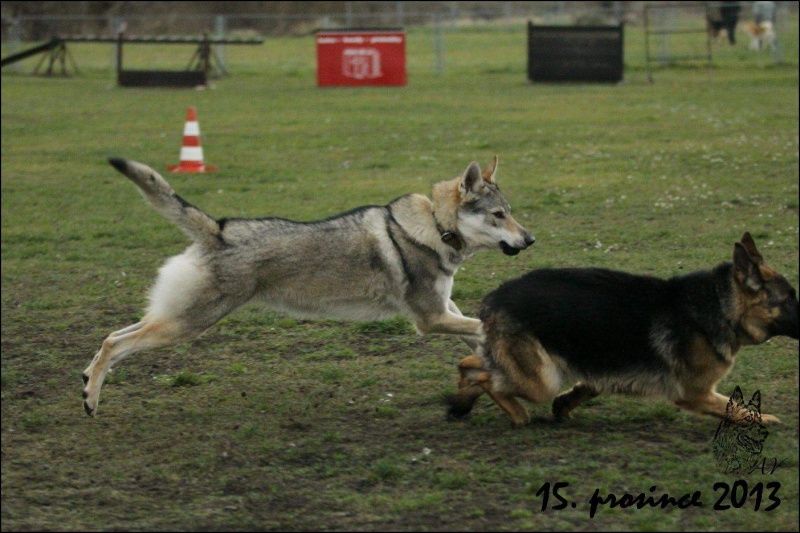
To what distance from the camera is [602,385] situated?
17.6 feet

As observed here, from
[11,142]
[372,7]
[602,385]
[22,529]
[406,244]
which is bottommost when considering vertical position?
[22,529]

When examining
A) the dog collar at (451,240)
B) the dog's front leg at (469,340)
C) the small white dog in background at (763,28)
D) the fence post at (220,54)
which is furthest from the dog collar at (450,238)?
the small white dog in background at (763,28)

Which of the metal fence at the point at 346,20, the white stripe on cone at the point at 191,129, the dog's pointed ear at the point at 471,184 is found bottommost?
the dog's pointed ear at the point at 471,184

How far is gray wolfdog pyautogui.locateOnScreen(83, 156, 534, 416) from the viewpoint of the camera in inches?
238

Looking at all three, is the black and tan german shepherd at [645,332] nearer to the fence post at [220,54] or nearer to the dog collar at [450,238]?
the dog collar at [450,238]

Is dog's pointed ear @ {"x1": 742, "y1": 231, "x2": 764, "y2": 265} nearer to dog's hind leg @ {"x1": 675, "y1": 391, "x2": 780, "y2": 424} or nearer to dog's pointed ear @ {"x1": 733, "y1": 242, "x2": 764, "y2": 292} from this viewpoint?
dog's pointed ear @ {"x1": 733, "y1": 242, "x2": 764, "y2": 292}

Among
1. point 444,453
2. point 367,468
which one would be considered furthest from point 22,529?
point 444,453

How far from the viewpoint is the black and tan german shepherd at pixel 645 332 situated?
526 cm

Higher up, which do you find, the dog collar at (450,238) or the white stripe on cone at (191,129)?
the white stripe on cone at (191,129)

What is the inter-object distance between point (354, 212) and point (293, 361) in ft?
3.75

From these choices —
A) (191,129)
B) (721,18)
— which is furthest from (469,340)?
(721,18)

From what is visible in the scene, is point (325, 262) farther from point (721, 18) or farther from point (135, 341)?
point (721, 18)

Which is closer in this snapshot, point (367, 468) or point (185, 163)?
point (367, 468)

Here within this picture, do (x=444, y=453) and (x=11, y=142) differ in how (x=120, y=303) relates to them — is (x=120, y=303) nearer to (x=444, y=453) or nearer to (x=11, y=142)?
(x=444, y=453)
